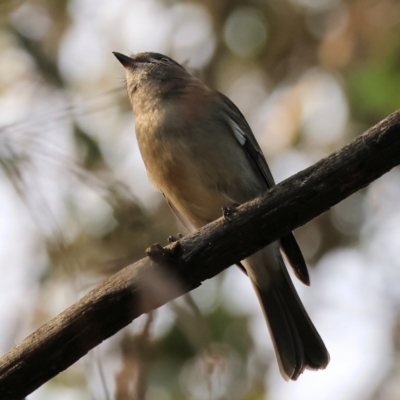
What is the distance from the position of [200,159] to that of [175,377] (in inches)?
65.4

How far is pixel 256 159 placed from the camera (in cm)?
438

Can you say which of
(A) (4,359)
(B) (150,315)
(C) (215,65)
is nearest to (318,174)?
(B) (150,315)

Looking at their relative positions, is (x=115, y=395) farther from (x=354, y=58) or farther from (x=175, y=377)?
(x=354, y=58)

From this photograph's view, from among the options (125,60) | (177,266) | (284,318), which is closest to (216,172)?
(284,318)

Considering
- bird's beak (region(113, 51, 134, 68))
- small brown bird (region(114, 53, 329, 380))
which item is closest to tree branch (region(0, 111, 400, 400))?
small brown bird (region(114, 53, 329, 380))

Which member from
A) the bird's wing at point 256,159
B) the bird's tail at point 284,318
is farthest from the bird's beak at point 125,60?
the bird's tail at point 284,318

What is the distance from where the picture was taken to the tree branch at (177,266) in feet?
8.84

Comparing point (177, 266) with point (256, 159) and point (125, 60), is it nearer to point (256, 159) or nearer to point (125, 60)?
point (256, 159)

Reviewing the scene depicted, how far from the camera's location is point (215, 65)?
20.7 feet

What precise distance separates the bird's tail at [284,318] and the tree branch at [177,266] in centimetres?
156

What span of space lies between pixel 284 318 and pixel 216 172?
3.54 feet

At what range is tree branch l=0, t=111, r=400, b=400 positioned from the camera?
269cm

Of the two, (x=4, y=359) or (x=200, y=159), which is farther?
(x=200, y=159)

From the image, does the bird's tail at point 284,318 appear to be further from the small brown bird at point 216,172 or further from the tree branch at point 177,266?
the tree branch at point 177,266
